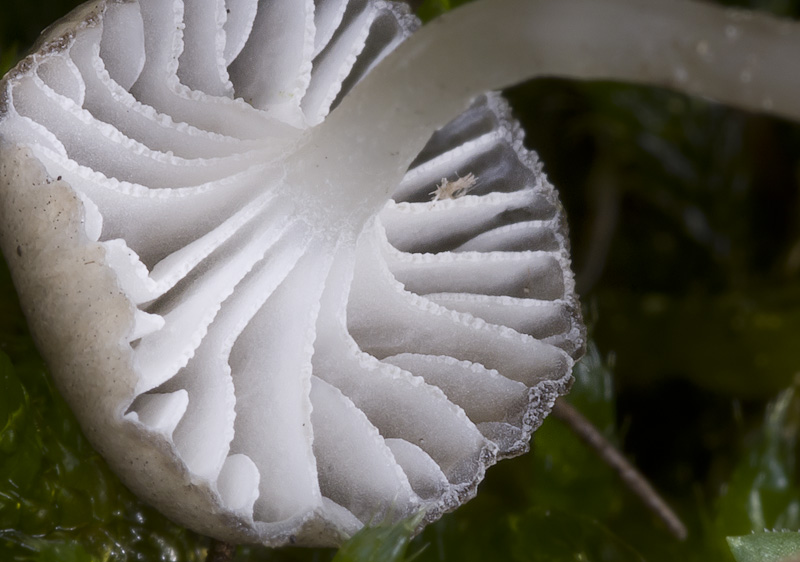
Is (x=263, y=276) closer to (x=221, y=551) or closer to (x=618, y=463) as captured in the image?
(x=221, y=551)

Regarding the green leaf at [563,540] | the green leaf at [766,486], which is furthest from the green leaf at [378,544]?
the green leaf at [766,486]

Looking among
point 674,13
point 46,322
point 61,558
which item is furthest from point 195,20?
point 61,558

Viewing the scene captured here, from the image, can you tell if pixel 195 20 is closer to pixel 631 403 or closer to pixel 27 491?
pixel 27 491

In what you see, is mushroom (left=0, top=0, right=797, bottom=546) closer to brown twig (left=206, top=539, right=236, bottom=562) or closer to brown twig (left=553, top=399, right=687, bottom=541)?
brown twig (left=206, top=539, right=236, bottom=562)

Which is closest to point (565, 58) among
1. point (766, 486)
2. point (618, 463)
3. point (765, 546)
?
point (765, 546)

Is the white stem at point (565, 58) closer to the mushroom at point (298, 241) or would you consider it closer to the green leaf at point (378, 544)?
the mushroom at point (298, 241)
